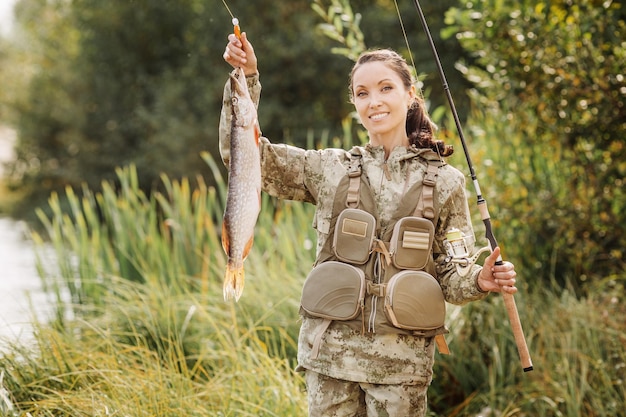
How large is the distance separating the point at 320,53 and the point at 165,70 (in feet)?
14.9

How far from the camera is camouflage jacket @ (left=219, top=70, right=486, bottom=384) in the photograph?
253 centimetres

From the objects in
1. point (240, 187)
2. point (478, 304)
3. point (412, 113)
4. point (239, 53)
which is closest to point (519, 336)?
point (412, 113)

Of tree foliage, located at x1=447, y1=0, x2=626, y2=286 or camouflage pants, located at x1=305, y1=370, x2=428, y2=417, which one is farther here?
tree foliage, located at x1=447, y1=0, x2=626, y2=286

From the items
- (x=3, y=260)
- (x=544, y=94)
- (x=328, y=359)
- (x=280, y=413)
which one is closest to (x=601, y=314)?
(x=544, y=94)

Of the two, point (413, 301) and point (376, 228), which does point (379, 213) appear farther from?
point (413, 301)

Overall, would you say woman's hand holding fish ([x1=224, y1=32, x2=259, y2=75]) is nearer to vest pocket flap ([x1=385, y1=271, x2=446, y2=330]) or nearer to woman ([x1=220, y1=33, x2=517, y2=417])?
woman ([x1=220, y1=33, x2=517, y2=417])

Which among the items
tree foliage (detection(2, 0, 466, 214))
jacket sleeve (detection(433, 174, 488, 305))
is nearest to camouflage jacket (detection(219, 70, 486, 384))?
jacket sleeve (detection(433, 174, 488, 305))

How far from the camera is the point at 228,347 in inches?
150

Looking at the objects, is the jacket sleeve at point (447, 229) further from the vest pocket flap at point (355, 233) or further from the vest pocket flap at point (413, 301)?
the vest pocket flap at point (355, 233)

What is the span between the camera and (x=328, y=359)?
8.33ft

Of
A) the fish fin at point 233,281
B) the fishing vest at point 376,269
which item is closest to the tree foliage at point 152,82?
the fishing vest at point 376,269

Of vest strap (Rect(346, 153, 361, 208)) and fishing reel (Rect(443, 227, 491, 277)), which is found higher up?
vest strap (Rect(346, 153, 361, 208))

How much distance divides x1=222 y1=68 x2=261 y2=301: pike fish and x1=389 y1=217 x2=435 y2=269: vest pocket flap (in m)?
0.49

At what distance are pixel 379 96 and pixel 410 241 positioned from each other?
1.64 ft
